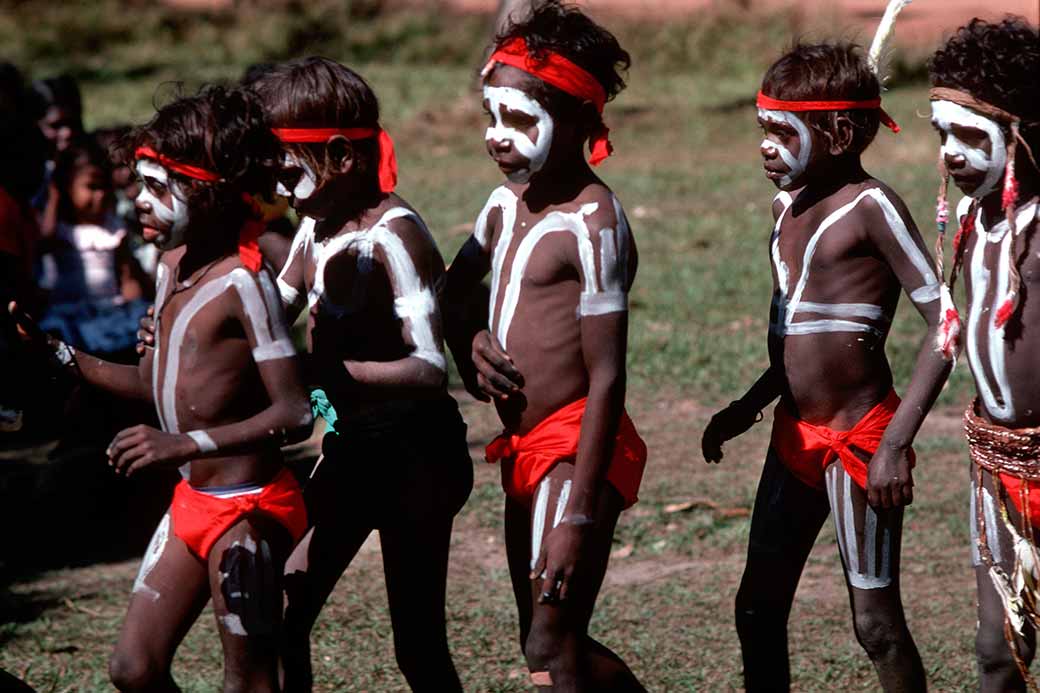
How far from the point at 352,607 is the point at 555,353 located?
7.48ft

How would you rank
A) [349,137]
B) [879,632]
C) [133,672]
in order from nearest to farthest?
[133,672]
[879,632]
[349,137]

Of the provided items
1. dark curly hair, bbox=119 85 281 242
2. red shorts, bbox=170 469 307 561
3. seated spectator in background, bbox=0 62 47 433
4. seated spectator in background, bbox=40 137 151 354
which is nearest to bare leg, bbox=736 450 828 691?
red shorts, bbox=170 469 307 561

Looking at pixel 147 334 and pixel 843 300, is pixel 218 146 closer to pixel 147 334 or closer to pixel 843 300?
pixel 147 334

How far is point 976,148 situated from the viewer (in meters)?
3.61

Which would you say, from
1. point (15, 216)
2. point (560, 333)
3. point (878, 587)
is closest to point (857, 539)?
point (878, 587)

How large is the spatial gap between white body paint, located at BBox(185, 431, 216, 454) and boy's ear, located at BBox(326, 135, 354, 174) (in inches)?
32.3

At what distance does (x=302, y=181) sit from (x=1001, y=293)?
179 centimetres

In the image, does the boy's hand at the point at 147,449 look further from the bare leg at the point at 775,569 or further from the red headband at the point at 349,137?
the bare leg at the point at 775,569

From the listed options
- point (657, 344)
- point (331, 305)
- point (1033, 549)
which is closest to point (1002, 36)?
point (1033, 549)

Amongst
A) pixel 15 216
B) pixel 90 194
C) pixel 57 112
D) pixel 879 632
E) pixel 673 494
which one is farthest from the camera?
pixel 57 112

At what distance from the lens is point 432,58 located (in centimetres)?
2400

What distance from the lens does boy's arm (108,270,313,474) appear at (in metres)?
3.49

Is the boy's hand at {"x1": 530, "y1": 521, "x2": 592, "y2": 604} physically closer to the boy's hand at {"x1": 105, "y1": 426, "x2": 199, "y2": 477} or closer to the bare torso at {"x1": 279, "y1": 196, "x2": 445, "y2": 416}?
the bare torso at {"x1": 279, "y1": 196, "x2": 445, "y2": 416}

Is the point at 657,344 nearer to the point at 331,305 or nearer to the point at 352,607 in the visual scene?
the point at 352,607
